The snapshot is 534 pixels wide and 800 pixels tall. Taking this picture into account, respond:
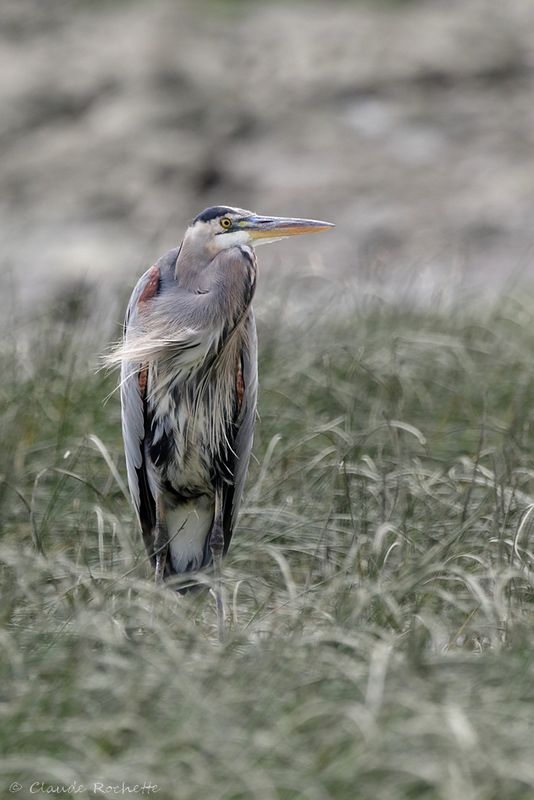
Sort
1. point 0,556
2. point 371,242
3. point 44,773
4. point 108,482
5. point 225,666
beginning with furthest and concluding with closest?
point 371,242, point 108,482, point 0,556, point 225,666, point 44,773

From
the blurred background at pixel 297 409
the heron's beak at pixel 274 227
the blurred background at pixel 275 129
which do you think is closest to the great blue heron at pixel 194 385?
the heron's beak at pixel 274 227

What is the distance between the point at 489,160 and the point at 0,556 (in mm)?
7919

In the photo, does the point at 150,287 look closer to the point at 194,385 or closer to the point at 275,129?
the point at 194,385

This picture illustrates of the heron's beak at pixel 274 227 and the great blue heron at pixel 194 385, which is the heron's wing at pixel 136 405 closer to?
the great blue heron at pixel 194 385

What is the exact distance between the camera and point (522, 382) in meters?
5.82

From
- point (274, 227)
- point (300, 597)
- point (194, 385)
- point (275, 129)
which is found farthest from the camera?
point (275, 129)

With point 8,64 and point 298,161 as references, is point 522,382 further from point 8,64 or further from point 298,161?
point 8,64

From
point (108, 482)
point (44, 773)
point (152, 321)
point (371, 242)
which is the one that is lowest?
point (371, 242)

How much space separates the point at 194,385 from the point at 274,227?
1.85ft

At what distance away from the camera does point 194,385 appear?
14.5ft

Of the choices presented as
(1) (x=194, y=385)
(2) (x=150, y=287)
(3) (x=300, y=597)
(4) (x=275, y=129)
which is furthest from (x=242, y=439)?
(4) (x=275, y=129)

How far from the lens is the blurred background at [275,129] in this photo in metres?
10.2

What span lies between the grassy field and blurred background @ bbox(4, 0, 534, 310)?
12.0 ft

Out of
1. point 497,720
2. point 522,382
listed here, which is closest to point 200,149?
point 522,382
